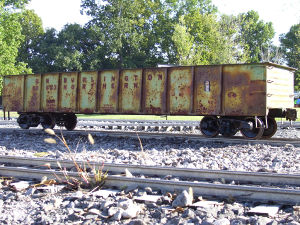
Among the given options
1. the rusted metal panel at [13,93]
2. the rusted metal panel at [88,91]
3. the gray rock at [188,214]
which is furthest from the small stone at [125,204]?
the rusted metal panel at [13,93]

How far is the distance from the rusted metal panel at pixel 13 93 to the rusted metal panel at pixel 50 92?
1341 mm

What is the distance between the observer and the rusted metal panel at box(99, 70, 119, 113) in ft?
45.2

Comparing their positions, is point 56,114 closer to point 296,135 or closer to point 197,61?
point 296,135

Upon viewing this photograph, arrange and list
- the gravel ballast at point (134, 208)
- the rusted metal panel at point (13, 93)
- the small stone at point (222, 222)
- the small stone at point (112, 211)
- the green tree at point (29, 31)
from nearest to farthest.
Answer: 1. the small stone at point (222, 222)
2. the gravel ballast at point (134, 208)
3. the small stone at point (112, 211)
4. the rusted metal panel at point (13, 93)
5. the green tree at point (29, 31)

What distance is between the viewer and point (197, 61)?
35.9m

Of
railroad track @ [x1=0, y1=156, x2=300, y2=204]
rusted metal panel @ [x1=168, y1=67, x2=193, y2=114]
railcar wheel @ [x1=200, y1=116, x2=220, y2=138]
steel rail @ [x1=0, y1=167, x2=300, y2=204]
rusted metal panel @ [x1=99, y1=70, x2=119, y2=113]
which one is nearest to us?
steel rail @ [x1=0, y1=167, x2=300, y2=204]

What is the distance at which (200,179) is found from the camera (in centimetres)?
630

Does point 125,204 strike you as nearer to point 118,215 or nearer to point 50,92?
point 118,215

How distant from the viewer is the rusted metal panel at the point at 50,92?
15.1m

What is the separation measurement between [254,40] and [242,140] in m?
68.3

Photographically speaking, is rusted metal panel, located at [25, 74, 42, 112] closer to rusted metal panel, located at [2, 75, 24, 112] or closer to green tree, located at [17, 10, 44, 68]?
rusted metal panel, located at [2, 75, 24, 112]

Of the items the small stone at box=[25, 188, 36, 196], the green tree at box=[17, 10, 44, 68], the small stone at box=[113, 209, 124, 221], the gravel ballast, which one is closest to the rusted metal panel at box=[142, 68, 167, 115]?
the gravel ballast

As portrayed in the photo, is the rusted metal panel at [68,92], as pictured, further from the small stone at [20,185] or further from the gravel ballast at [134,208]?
the small stone at [20,185]

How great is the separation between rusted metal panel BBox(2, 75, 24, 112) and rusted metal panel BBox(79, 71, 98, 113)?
333 centimetres
